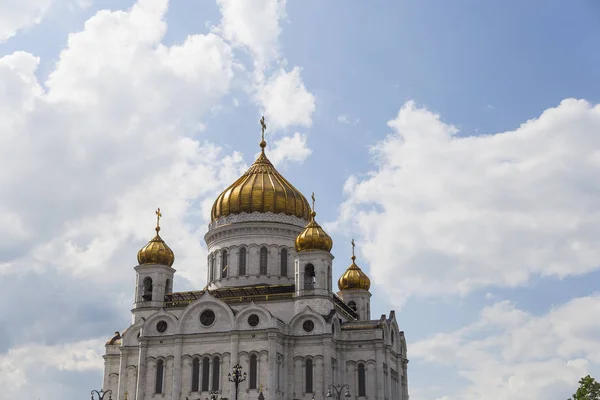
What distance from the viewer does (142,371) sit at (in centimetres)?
4975

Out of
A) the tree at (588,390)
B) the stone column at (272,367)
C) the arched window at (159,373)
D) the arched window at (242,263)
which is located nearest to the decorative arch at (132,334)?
the arched window at (159,373)

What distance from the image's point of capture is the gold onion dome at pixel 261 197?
56.7 meters

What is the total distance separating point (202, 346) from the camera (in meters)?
49.5

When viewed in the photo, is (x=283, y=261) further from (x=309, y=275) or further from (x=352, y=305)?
(x=352, y=305)

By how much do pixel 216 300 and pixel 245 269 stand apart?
5.47 m

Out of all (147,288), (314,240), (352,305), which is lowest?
(147,288)

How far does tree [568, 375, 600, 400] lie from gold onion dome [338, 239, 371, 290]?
17.2 metres

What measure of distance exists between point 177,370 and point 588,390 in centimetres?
2395

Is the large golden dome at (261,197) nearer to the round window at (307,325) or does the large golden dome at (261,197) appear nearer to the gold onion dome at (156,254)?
the gold onion dome at (156,254)

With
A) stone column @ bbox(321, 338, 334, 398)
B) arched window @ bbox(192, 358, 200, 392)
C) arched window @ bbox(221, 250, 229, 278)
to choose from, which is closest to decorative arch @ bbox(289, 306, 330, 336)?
stone column @ bbox(321, 338, 334, 398)

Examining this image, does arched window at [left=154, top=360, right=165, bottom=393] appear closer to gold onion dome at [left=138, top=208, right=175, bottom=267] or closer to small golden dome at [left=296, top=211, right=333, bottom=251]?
→ gold onion dome at [left=138, top=208, right=175, bottom=267]

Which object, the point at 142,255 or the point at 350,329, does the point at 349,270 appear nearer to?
the point at 350,329

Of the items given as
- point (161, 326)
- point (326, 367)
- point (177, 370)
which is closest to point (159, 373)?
point (177, 370)

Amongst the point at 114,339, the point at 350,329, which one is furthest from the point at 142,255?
the point at 350,329
